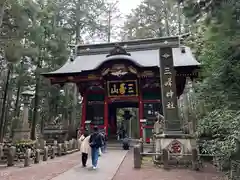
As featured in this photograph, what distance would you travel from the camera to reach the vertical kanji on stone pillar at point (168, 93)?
306 inches

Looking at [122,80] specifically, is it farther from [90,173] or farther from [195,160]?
[90,173]

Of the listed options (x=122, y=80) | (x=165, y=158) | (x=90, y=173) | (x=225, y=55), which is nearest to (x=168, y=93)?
(x=165, y=158)

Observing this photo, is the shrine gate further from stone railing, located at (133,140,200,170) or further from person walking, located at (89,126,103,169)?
person walking, located at (89,126,103,169)

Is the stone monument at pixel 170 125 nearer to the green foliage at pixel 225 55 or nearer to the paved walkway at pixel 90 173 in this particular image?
the paved walkway at pixel 90 173

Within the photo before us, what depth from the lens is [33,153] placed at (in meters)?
9.98

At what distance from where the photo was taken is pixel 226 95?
4.43 meters

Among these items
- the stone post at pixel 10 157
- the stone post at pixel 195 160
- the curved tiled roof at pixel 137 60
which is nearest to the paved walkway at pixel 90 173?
the stone post at pixel 195 160

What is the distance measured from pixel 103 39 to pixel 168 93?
17.4 metres

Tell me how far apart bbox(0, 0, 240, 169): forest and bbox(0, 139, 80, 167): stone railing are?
139 inches

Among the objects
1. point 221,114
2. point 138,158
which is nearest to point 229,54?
point 221,114

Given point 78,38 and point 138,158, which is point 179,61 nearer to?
point 138,158

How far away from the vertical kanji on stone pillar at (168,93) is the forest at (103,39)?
884 millimetres

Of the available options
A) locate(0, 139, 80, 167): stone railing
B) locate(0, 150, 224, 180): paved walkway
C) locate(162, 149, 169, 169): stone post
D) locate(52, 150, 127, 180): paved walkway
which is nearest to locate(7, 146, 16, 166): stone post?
locate(0, 139, 80, 167): stone railing

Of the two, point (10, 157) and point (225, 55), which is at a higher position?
point (225, 55)
